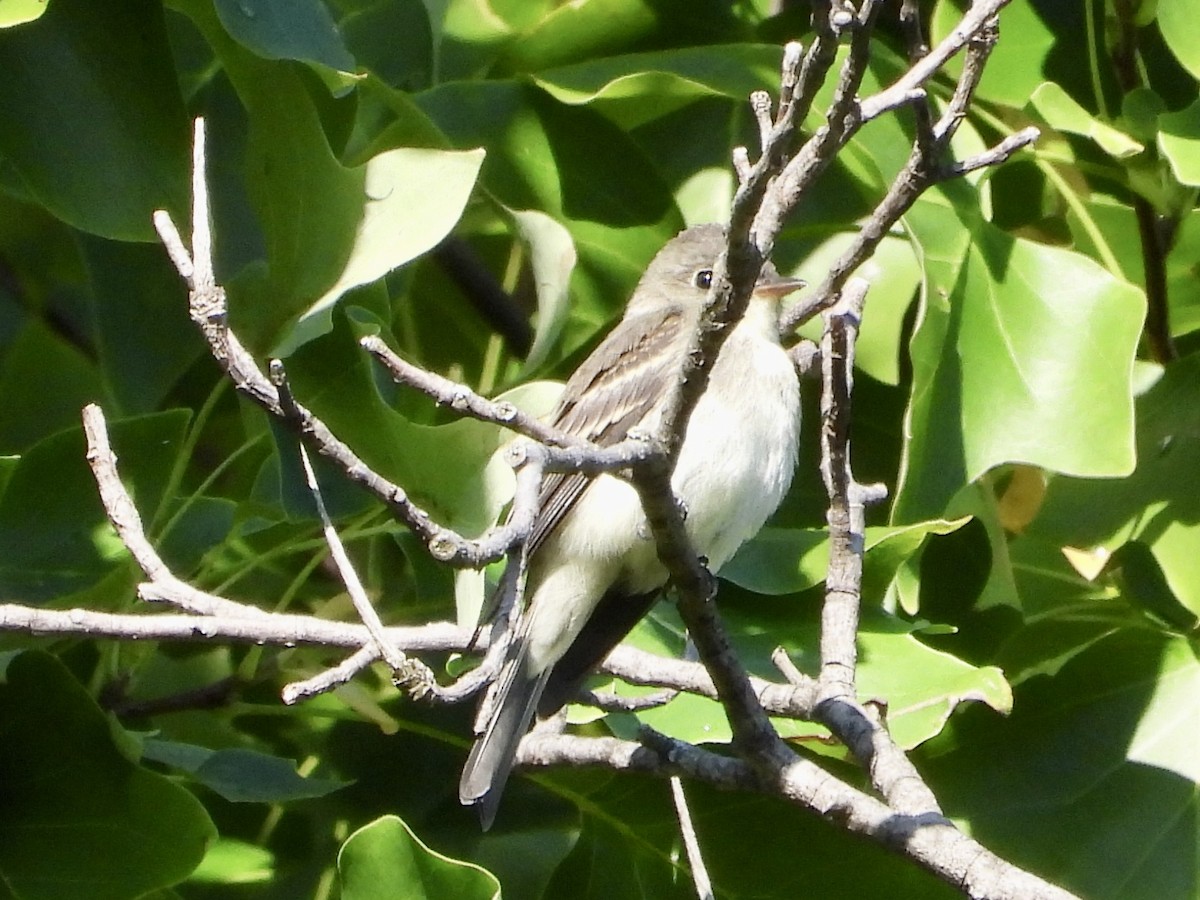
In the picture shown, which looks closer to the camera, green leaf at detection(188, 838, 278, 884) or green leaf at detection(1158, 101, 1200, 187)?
green leaf at detection(1158, 101, 1200, 187)

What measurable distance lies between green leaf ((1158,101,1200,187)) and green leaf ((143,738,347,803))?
4.94 ft

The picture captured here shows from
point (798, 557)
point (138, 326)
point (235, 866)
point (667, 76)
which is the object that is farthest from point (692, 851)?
point (138, 326)

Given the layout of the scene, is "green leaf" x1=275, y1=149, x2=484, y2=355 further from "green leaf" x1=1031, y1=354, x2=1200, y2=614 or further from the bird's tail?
"green leaf" x1=1031, y1=354, x2=1200, y2=614

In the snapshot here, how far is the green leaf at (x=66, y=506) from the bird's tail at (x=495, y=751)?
573 millimetres

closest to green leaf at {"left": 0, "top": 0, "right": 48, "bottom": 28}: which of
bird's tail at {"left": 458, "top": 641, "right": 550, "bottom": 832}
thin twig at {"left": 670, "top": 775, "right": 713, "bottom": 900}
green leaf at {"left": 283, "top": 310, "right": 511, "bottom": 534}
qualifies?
green leaf at {"left": 283, "top": 310, "right": 511, "bottom": 534}

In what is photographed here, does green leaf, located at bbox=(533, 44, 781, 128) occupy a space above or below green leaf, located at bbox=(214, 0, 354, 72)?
below

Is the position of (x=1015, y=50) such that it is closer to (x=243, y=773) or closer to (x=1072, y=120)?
(x=1072, y=120)

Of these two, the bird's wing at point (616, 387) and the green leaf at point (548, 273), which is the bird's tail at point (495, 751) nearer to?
the bird's wing at point (616, 387)

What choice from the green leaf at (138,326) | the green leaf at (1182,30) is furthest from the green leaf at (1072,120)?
the green leaf at (138,326)

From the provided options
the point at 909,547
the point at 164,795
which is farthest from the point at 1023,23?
the point at 164,795

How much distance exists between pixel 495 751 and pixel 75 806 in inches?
23.5

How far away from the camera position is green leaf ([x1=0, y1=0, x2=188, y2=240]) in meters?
2.48

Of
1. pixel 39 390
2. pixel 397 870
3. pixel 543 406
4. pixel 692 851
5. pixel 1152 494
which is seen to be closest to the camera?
pixel 397 870

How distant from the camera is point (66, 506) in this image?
93.0 inches
